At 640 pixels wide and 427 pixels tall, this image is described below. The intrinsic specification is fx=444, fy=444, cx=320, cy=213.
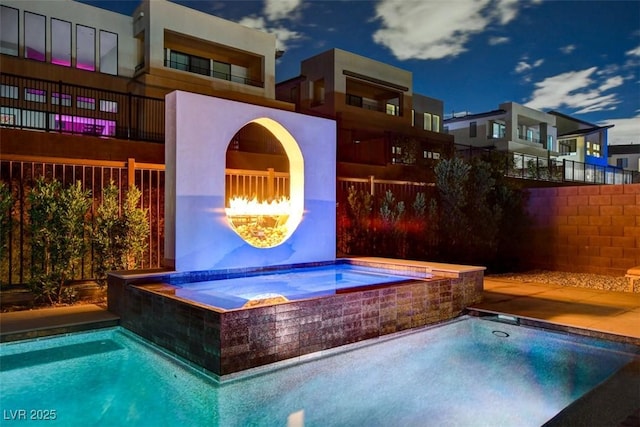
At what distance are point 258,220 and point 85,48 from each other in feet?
46.6

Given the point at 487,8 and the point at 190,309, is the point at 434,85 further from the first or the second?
the point at 190,309

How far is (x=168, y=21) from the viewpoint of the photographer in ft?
56.6

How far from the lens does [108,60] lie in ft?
57.6

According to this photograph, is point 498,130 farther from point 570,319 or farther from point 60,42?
point 570,319

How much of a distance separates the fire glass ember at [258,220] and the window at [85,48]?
44.9 ft

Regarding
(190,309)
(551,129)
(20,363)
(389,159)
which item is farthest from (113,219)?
(551,129)

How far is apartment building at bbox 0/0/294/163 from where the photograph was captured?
50.5 feet

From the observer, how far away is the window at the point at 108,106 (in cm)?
1722

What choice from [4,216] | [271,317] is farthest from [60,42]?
[271,317]

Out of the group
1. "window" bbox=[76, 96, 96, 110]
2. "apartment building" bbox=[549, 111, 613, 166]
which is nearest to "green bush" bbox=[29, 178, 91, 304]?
"window" bbox=[76, 96, 96, 110]

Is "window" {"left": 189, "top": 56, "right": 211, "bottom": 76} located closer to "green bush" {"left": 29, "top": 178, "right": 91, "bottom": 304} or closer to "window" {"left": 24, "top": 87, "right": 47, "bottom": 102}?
"window" {"left": 24, "top": 87, "right": 47, "bottom": 102}

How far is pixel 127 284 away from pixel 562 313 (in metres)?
5.35

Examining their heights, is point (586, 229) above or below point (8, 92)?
below

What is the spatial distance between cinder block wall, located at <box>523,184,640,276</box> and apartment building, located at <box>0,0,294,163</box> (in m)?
11.1
